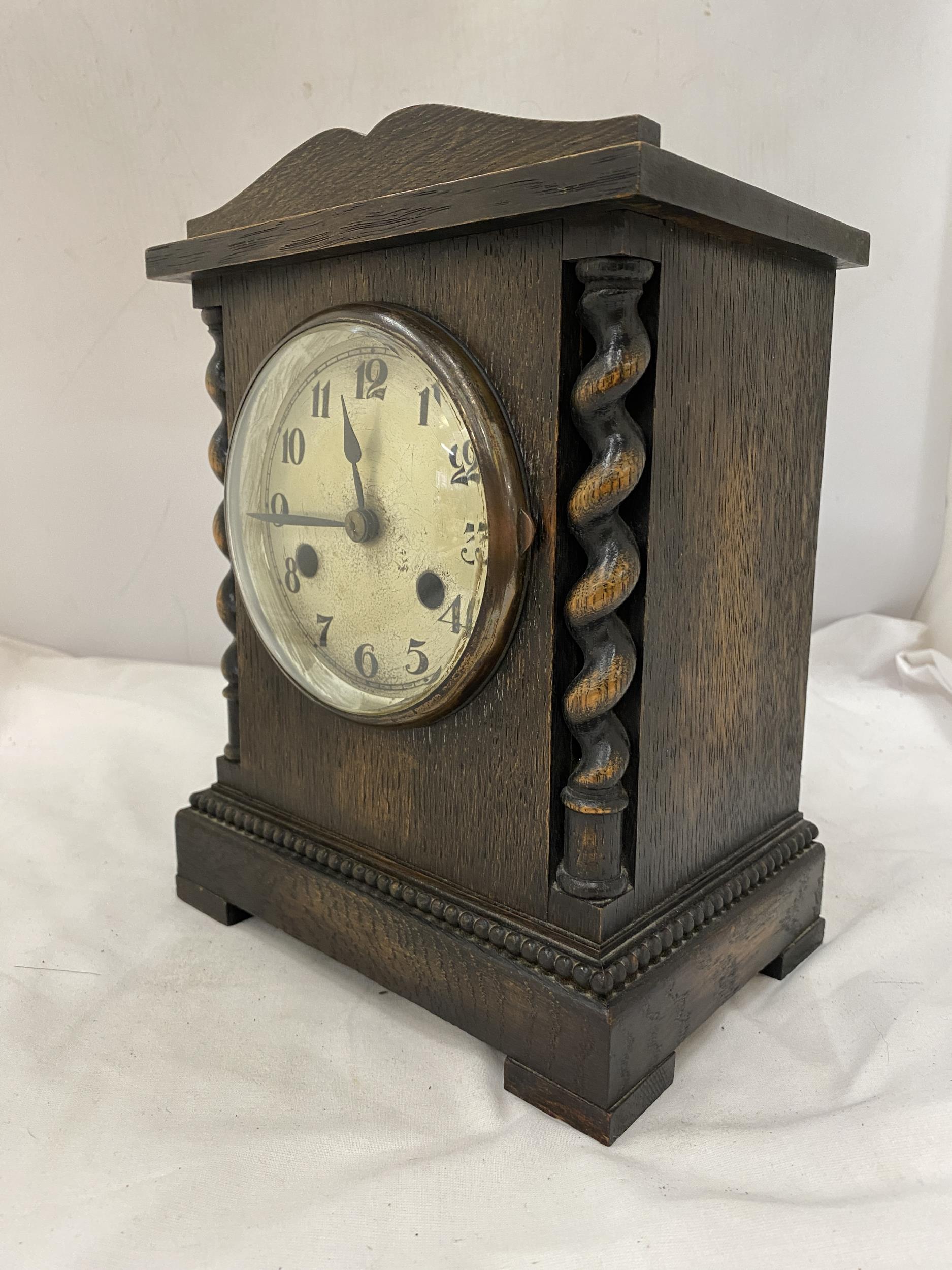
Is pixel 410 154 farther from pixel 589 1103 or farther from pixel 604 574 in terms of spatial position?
pixel 589 1103

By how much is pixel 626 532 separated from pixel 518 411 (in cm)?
15

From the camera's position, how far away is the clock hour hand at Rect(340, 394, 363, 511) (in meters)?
1.12

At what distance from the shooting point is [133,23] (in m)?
2.17

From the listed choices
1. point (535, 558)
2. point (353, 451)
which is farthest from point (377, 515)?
point (535, 558)

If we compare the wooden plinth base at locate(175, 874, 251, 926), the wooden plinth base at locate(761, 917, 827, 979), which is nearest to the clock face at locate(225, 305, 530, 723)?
the wooden plinth base at locate(175, 874, 251, 926)

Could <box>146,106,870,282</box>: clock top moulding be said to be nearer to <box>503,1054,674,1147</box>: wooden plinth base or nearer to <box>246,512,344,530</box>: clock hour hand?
<box>246,512,344,530</box>: clock hour hand

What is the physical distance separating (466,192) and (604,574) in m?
0.36

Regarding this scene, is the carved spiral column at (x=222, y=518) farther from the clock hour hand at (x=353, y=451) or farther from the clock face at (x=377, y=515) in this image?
the clock hour hand at (x=353, y=451)

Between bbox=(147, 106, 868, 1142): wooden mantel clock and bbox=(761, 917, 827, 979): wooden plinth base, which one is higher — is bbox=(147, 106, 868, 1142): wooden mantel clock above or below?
above

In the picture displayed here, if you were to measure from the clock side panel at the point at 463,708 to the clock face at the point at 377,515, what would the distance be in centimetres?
3

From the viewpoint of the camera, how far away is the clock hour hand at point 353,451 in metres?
1.12

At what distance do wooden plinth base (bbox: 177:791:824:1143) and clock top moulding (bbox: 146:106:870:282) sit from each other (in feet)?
2.17

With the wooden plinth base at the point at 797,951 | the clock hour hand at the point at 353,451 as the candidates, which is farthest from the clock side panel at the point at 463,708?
the wooden plinth base at the point at 797,951

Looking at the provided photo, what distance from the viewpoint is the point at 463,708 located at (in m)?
1.10
